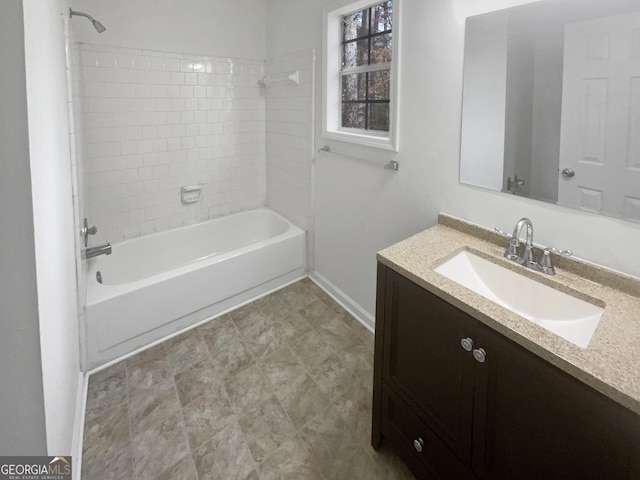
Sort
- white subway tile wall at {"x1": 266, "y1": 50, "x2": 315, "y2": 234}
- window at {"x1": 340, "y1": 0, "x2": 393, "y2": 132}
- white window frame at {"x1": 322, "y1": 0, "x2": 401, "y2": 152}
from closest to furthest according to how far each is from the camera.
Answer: white window frame at {"x1": 322, "y1": 0, "x2": 401, "y2": 152}, window at {"x1": 340, "y1": 0, "x2": 393, "y2": 132}, white subway tile wall at {"x1": 266, "y1": 50, "x2": 315, "y2": 234}

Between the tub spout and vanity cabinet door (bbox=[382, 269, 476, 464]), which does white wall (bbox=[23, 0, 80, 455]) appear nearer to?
the tub spout

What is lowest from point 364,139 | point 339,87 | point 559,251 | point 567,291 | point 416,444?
point 416,444

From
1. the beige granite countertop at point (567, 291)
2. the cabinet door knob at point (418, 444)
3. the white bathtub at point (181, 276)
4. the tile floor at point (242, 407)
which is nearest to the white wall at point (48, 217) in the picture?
the tile floor at point (242, 407)

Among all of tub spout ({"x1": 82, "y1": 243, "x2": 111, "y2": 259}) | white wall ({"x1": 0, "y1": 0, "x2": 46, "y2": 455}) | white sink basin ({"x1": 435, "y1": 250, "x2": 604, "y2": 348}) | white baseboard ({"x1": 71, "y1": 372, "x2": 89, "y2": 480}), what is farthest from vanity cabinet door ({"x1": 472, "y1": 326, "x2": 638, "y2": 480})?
tub spout ({"x1": 82, "y1": 243, "x2": 111, "y2": 259})

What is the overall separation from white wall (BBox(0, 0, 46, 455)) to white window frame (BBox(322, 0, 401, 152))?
1.65 meters

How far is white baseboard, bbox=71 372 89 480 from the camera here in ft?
4.96

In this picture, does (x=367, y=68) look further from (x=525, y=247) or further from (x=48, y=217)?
(x=48, y=217)

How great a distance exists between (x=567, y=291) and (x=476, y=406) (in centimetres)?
52

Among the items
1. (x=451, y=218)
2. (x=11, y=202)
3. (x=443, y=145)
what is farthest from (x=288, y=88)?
(x=11, y=202)

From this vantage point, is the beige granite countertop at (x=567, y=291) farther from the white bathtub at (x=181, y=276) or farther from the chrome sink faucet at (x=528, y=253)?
the white bathtub at (x=181, y=276)

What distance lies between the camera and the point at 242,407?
1.85m

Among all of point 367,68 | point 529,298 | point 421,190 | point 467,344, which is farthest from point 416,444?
point 367,68

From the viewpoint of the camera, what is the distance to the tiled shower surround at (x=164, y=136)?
2.61 meters

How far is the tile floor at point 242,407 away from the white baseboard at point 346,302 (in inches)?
2.9
